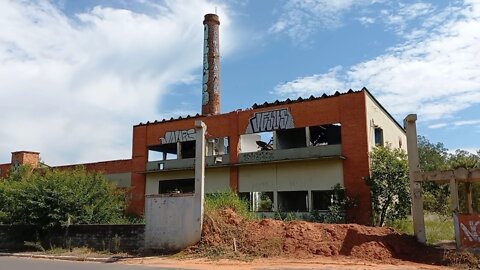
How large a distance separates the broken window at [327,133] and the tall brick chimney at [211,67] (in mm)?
9035

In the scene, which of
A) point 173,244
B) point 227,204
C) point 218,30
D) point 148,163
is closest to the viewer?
point 173,244

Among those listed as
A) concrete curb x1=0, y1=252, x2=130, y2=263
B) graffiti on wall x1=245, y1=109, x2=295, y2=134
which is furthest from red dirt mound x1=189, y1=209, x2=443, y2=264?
graffiti on wall x1=245, y1=109, x2=295, y2=134

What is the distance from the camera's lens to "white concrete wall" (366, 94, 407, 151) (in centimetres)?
2653

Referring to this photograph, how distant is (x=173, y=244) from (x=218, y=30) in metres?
24.4

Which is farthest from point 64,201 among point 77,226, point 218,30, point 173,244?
point 218,30

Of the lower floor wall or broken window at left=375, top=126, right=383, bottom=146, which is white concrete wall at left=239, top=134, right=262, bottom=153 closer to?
broken window at left=375, top=126, right=383, bottom=146

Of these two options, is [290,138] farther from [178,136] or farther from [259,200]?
[178,136]

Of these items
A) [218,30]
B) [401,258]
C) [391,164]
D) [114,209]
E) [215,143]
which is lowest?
[401,258]

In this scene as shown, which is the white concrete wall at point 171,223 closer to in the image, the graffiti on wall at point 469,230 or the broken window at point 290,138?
the graffiti on wall at point 469,230

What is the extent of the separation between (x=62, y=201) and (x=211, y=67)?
18.6 meters

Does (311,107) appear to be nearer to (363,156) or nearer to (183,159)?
(363,156)

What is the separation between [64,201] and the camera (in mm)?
22875

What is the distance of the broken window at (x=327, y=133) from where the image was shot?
28.8 meters

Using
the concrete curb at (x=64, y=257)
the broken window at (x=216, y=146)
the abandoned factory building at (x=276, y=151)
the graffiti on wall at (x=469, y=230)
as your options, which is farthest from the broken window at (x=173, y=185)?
the graffiti on wall at (x=469, y=230)
